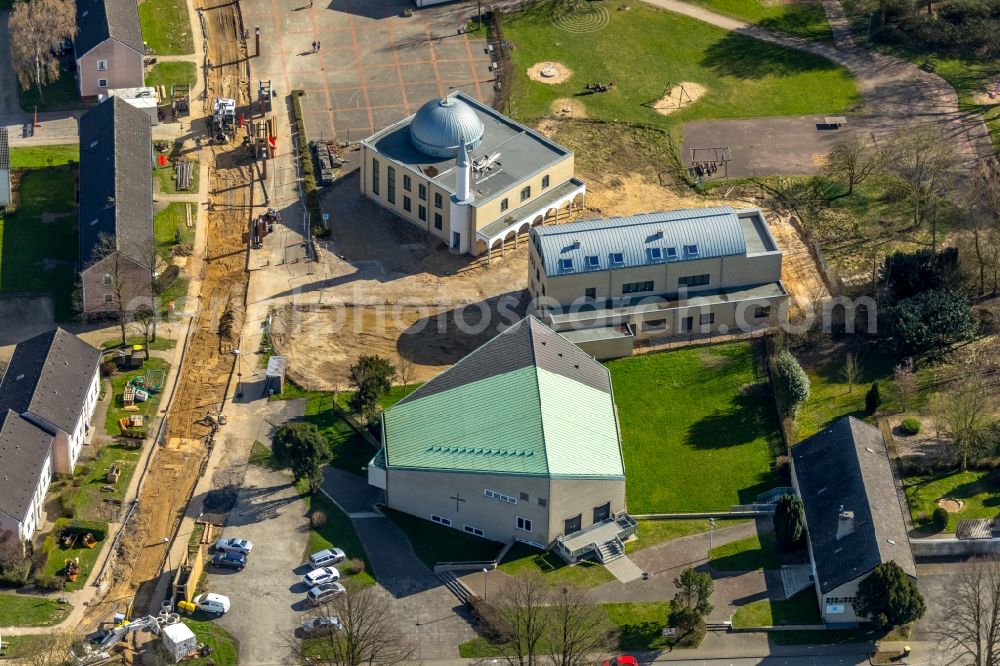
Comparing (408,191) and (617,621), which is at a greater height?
(408,191)

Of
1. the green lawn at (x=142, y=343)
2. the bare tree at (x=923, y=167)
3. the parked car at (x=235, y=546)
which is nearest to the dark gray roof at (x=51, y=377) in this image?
the green lawn at (x=142, y=343)

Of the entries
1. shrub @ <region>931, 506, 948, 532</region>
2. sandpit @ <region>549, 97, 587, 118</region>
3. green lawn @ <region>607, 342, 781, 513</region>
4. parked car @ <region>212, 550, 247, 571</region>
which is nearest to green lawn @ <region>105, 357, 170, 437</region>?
parked car @ <region>212, 550, 247, 571</region>

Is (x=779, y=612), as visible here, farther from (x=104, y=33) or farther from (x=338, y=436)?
(x=104, y=33)

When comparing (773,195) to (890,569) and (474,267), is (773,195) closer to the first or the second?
(474,267)

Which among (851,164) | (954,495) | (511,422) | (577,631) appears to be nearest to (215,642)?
(577,631)

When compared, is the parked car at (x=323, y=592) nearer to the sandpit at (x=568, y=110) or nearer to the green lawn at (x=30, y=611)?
the green lawn at (x=30, y=611)

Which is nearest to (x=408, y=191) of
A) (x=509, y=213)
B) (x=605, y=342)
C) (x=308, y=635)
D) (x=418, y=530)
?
(x=509, y=213)

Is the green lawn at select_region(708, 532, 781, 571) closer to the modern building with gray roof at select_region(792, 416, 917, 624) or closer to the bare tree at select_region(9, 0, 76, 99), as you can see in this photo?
the modern building with gray roof at select_region(792, 416, 917, 624)
